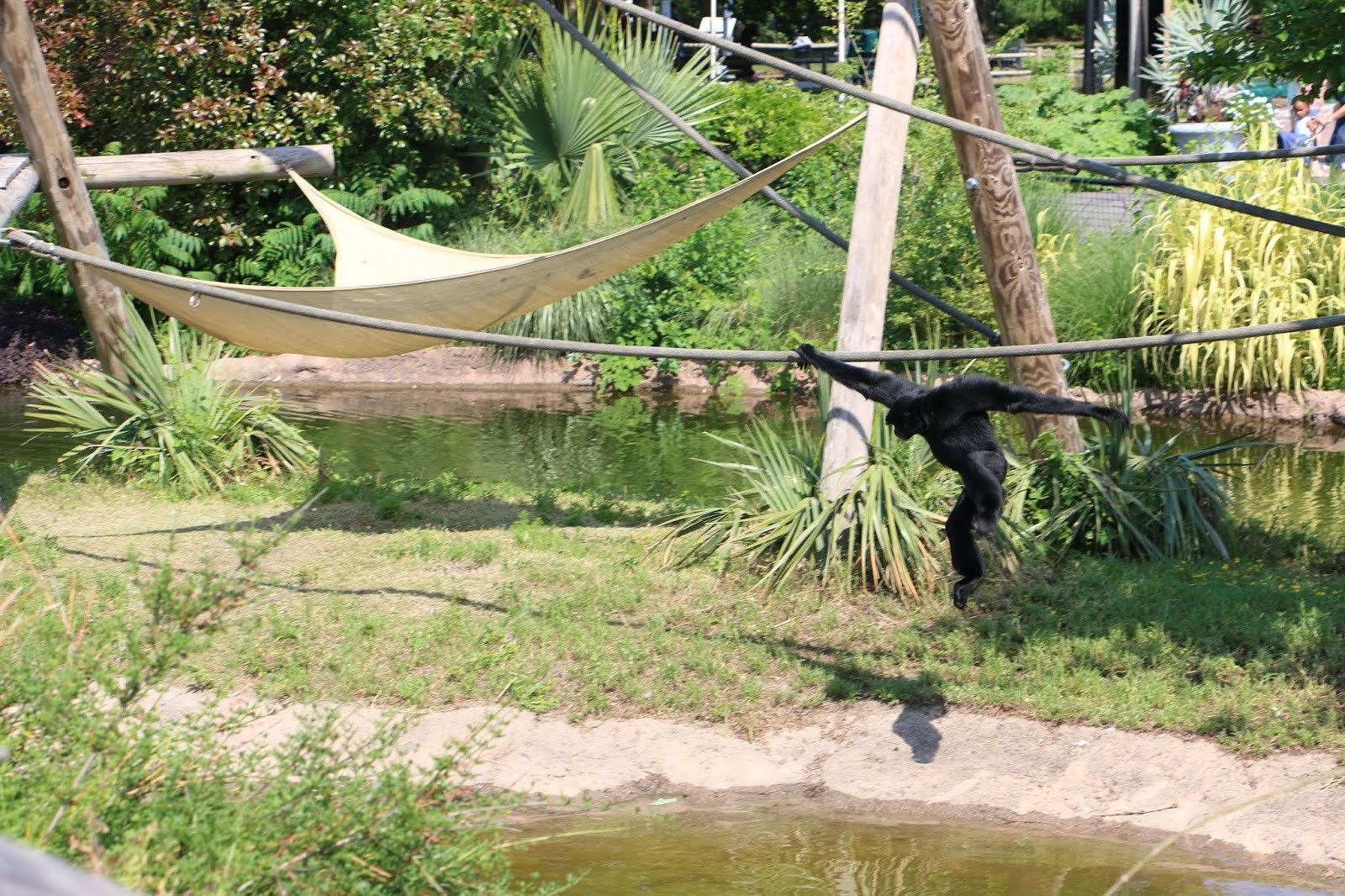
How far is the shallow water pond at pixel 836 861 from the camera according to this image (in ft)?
15.9

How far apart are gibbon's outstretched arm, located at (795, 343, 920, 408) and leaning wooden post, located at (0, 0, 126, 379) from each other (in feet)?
17.6

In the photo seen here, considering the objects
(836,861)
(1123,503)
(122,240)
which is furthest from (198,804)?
(122,240)

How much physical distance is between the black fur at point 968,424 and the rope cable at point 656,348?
0.70ft

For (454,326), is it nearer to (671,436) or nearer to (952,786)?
(952,786)

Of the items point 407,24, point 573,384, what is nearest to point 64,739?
point 573,384

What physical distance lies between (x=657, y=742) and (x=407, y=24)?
33.5ft

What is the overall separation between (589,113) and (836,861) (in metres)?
10.7

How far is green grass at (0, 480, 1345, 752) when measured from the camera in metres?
5.81

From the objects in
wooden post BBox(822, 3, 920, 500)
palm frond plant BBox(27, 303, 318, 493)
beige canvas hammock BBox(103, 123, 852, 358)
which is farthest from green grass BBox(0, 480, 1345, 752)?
palm frond plant BBox(27, 303, 318, 493)

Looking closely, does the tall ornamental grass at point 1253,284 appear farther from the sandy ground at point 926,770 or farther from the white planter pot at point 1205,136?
the sandy ground at point 926,770

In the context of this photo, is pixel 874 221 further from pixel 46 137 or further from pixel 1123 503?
pixel 46 137

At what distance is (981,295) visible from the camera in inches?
492

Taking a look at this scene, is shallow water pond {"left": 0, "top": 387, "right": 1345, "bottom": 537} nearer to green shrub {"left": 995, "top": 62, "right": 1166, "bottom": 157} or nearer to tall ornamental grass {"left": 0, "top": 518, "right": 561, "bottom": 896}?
tall ornamental grass {"left": 0, "top": 518, "right": 561, "bottom": 896}

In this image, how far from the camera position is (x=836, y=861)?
5.08 metres
